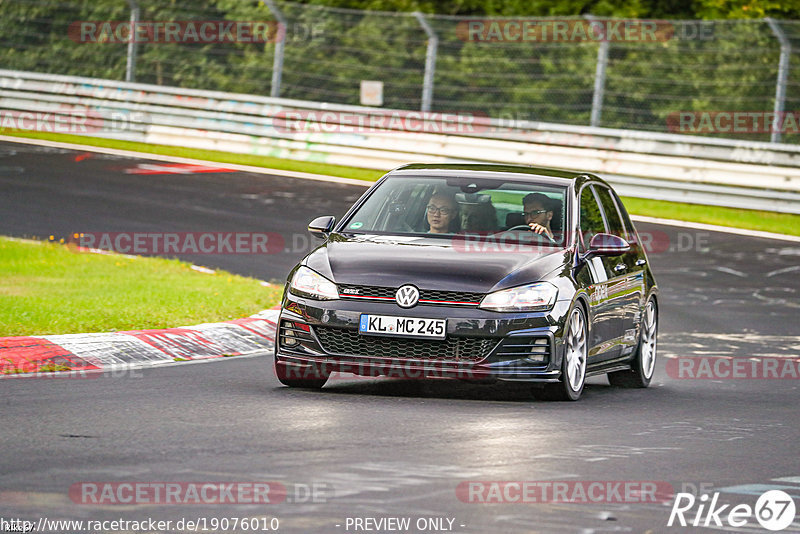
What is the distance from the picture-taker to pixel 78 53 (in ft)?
103

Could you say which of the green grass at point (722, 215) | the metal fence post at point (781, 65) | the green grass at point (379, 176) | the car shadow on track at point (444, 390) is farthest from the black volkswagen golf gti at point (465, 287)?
the metal fence post at point (781, 65)

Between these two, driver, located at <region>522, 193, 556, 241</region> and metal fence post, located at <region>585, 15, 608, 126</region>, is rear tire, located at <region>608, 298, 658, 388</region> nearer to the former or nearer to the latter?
driver, located at <region>522, 193, 556, 241</region>

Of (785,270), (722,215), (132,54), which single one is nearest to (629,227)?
(785,270)

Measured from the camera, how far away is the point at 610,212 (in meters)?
11.8

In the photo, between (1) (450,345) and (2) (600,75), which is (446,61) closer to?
(2) (600,75)

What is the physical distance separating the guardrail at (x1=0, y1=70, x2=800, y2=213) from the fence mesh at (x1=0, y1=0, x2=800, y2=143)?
862 millimetres

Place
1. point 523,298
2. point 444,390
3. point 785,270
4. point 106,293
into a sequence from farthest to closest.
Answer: point 785,270 → point 106,293 → point 444,390 → point 523,298

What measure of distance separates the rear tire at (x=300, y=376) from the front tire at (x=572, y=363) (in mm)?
1370

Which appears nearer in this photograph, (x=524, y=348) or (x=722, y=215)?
(x=524, y=348)

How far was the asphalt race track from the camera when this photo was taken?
20.8 ft

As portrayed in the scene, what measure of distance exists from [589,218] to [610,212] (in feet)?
2.55

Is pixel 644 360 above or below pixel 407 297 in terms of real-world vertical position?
below

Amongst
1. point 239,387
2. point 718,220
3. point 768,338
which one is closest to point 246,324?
point 239,387

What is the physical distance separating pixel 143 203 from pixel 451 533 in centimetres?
1620
